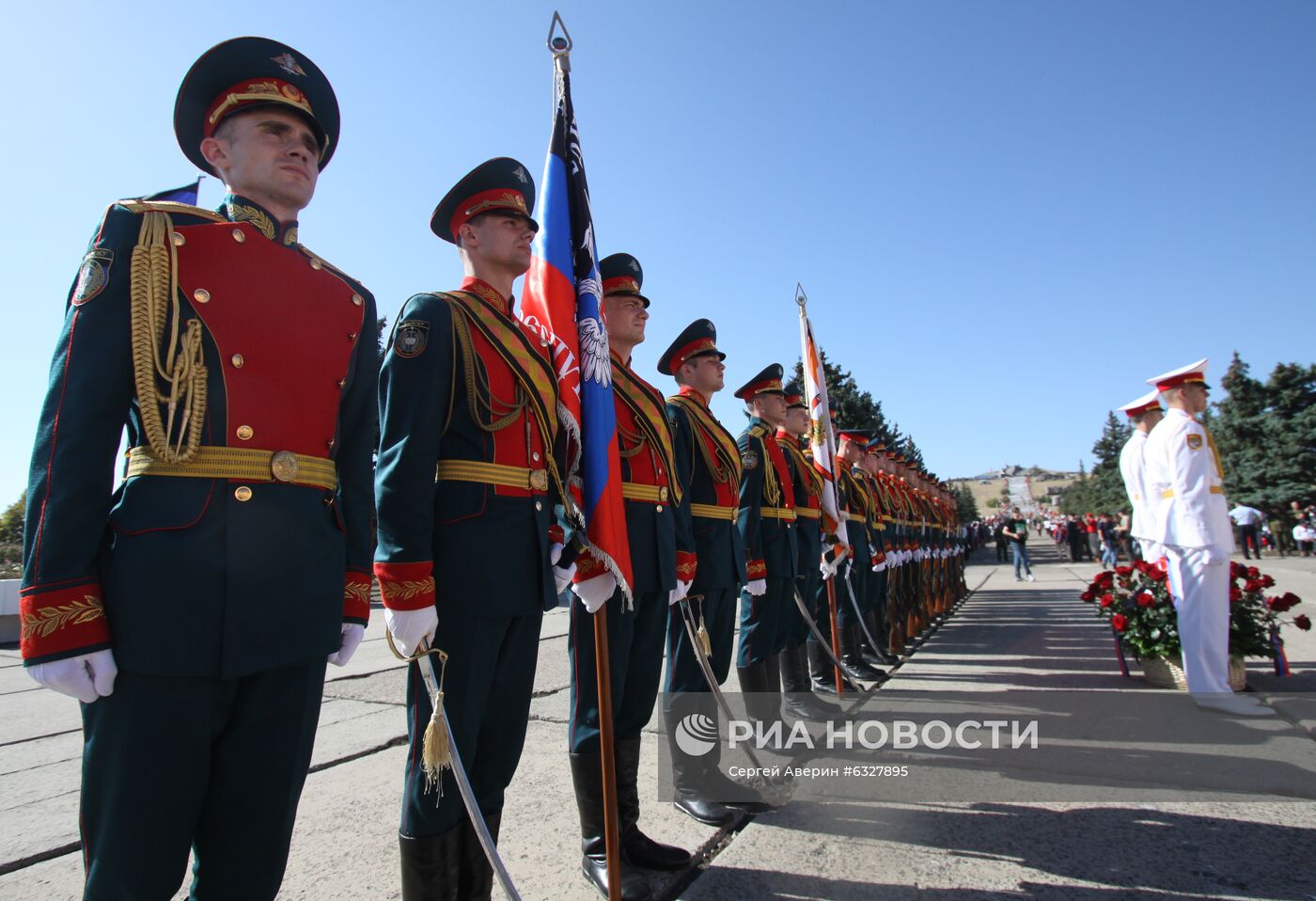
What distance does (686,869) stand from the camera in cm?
254

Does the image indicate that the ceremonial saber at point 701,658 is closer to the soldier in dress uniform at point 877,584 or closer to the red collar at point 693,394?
the red collar at point 693,394

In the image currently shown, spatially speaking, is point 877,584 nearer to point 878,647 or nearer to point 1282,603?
point 878,647

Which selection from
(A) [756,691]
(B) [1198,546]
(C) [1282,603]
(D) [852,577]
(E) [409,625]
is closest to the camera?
(E) [409,625]

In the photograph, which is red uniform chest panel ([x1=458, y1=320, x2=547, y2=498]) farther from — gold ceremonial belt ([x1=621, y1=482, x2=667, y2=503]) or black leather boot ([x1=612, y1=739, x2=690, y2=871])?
black leather boot ([x1=612, y1=739, x2=690, y2=871])

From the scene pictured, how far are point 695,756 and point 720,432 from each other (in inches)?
61.1

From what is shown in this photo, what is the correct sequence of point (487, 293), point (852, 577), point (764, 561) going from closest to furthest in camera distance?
point (487, 293) → point (764, 561) → point (852, 577)

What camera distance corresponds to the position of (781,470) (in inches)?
184

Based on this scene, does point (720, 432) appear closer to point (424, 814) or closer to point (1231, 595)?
point (424, 814)

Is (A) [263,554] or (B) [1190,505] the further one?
(B) [1190,505]

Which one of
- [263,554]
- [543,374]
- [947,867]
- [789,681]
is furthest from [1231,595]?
[263,554]

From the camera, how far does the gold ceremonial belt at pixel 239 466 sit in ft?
4.66

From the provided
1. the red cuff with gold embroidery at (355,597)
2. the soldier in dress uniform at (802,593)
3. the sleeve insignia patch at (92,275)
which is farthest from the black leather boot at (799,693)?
the sleeve insignia patch at (92,275)

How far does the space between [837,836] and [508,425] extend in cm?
201

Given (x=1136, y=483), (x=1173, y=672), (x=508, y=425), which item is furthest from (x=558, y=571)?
(x=1136, y=483)
